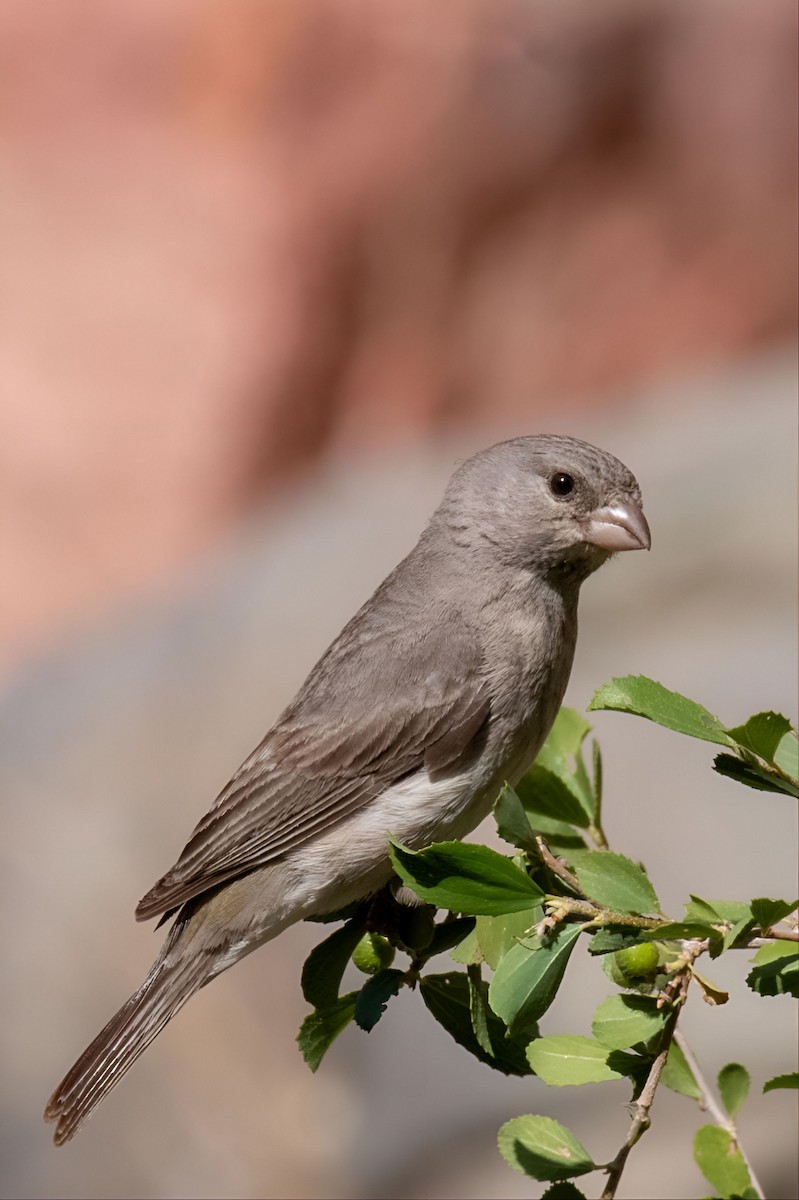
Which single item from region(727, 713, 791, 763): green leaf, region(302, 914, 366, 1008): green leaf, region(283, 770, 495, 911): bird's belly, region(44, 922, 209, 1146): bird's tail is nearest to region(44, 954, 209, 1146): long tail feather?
region(44, 922, 209, 1146): bird's tail

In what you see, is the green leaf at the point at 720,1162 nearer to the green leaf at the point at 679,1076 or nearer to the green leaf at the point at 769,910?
the green leaf at the point at 679,1076

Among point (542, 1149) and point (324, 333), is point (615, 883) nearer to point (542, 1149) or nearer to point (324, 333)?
point (542, 1149)

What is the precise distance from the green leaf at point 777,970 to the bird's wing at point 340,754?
974 millimetres

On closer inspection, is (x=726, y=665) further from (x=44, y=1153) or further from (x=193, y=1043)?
(x=44, y=1153)

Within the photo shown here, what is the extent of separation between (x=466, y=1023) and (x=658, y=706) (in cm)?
62

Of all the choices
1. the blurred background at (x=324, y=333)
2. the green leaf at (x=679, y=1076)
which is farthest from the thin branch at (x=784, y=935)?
the blurred background at (x=324, y=333)

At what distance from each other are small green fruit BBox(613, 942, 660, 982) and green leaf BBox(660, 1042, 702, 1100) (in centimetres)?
33

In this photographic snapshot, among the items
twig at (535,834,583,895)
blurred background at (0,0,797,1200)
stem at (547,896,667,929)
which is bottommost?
stem at (547,896,667,929)

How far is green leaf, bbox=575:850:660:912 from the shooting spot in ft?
5.38

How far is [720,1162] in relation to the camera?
184 cm

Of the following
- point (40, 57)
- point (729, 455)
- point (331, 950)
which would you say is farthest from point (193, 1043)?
point (40, 57)

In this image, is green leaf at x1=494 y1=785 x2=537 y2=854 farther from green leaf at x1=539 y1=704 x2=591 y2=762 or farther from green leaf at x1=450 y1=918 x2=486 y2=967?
green leaf at x1=539 y1=704 x2=591 y2=762

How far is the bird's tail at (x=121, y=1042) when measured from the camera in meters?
2.55

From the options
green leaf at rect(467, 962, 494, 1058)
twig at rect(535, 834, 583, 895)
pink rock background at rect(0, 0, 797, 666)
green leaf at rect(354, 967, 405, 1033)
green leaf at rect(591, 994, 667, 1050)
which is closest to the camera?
green leaf at rect(591, 994, 667, 1050)
